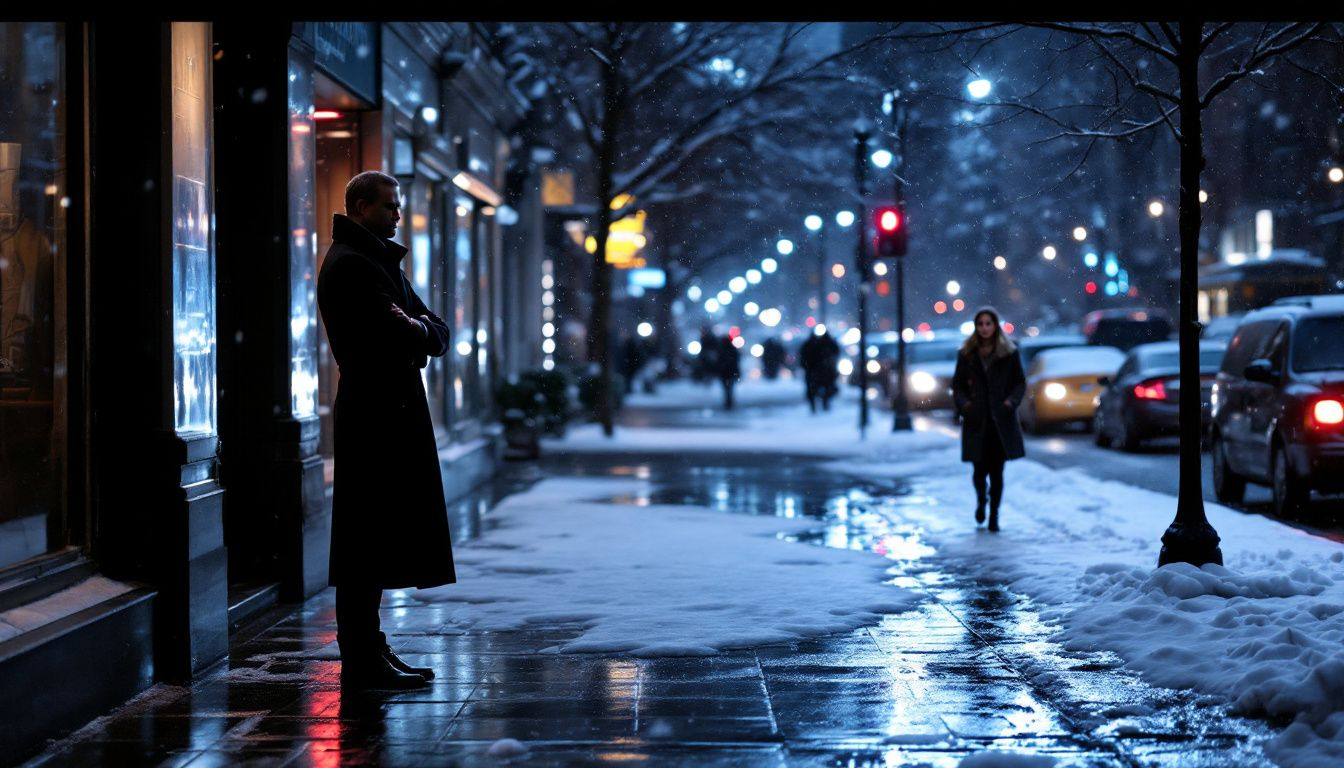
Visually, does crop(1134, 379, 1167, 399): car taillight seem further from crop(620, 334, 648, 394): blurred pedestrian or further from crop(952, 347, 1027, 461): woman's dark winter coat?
crop(620, 334, 648, 394): blurred pedestrian

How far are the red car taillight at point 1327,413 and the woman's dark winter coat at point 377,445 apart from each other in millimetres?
8860

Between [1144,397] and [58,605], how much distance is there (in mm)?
17831

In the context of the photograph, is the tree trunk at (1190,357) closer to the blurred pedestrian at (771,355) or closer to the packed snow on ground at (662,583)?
the packed snow on ground at (662,583)

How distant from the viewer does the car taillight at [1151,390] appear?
21.6m

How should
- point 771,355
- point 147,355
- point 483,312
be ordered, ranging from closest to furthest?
point 147,355 < point 483,312 < point 771,355

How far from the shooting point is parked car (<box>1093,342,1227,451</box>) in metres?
21.6

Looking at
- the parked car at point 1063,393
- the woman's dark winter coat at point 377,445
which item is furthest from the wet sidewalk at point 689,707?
the parked car at point 1063,393

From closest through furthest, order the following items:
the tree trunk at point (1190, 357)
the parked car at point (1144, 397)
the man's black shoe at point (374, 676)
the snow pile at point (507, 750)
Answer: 1. the snow pile at point (507, 750)
2. the man's black shoe at point (374, 676)
3. the tree trunk at point (1190, 357)
4. the parked car at point (1144, 397)

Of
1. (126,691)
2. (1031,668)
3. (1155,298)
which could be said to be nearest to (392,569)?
(126,691)

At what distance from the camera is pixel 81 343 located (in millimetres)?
6984

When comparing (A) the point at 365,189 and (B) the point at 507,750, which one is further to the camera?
(A) the point at 365,189

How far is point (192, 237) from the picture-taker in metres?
7.51

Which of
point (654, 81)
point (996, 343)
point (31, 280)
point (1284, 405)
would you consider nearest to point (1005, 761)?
point (31, 280)

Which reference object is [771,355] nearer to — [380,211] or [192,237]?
[192,237]
